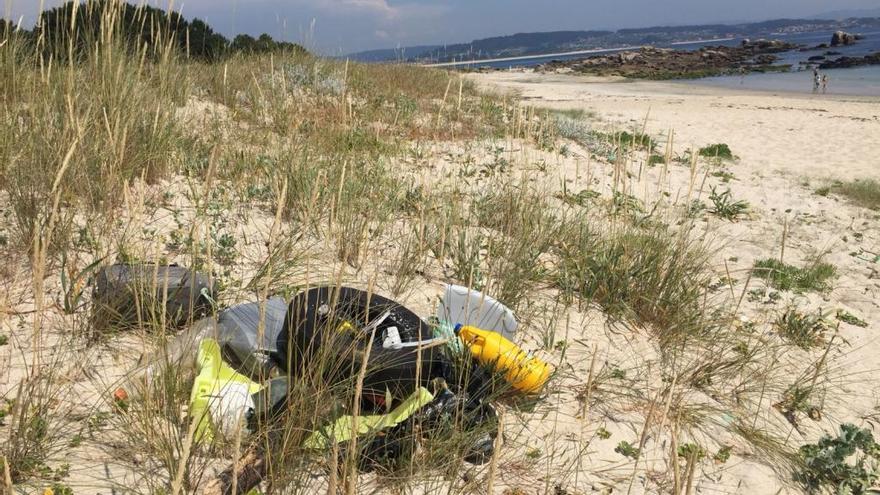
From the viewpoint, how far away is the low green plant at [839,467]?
7.64ft

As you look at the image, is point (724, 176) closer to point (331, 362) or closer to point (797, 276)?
point (797, 276)

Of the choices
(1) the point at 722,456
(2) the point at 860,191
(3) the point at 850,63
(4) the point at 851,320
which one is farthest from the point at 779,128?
(3) the point at 850,63

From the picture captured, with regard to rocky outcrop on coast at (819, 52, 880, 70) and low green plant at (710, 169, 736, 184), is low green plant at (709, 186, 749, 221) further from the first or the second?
rocky outcrop on coast at (819, 52, 880, 70)

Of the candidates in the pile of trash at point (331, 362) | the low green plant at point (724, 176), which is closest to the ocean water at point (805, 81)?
the low green plant at point (724, 176)

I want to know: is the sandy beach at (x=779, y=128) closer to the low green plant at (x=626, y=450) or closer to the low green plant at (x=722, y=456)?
the low green plant at (x=722, y=456)

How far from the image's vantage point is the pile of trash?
1925 millimetres

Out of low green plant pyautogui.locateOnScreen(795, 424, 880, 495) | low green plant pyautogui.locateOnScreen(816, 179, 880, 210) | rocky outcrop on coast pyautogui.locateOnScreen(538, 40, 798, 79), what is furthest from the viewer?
rocky outcrop on coast pyautogui.locateOnScreen(538, 40, 798, 79)

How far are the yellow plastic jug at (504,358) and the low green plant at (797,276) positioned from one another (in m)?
2.59

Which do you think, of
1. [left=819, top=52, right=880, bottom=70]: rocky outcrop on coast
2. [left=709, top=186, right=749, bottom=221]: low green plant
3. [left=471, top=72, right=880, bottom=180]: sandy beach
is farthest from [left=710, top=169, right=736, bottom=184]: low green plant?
[left=819, top=52, right=880, bottom=70]: rocky outcrop on coast

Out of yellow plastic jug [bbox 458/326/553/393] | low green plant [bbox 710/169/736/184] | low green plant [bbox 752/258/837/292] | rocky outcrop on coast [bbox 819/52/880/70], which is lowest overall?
low green plant [bbox 752/258/837/292]

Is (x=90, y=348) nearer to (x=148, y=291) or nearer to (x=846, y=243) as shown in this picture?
(x=148, y=291)

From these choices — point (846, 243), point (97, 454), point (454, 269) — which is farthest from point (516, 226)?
point (846, 243)

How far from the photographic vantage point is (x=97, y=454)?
1864 millimetres

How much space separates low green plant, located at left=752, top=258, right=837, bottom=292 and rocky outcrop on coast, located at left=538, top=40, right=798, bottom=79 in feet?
107
